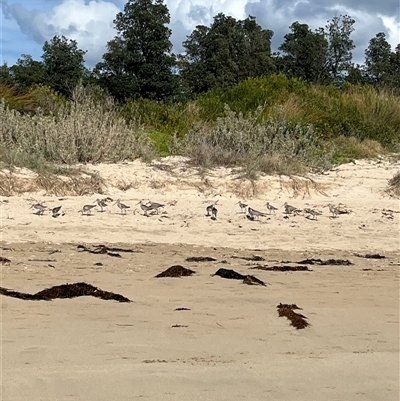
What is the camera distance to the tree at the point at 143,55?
22625mm

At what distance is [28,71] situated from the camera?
880 inches

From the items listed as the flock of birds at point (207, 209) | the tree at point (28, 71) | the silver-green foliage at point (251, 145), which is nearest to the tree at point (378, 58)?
the tree at point (28, 71)

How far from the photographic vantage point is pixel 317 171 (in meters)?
10.1

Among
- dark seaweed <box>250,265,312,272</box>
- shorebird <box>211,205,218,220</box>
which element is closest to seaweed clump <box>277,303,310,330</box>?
dark seaweed <box>250,265,312,272</box>

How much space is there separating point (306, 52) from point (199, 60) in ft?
16.0

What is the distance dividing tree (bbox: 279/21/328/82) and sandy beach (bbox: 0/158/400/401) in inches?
885

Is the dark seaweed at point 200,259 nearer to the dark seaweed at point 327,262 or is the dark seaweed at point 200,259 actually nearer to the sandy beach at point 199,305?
the sandy beach at point 199,305

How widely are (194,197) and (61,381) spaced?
247 inches

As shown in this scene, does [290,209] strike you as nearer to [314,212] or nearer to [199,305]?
[314,212]

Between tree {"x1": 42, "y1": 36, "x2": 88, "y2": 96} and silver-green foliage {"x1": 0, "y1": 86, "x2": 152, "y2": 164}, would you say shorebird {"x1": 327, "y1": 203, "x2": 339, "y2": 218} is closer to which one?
silver-green foliage {"x1": 0, "y1": 86, "x2": 152, "y2": 164}

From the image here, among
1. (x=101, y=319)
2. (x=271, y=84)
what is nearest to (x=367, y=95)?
(x=271, y=84)

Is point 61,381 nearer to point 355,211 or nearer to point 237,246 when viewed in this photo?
point 237,246

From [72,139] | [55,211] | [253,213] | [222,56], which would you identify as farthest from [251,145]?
[222,56]

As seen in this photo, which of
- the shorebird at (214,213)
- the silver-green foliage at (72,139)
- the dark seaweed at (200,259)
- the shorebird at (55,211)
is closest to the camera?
the dark seaweed at (200,259)
